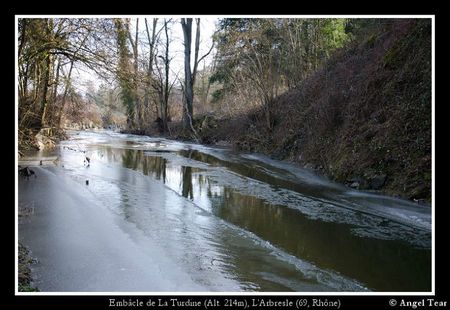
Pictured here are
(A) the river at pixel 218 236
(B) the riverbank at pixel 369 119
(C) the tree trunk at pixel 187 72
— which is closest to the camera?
(A) the river at pixel 218 236

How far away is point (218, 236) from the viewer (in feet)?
21.0

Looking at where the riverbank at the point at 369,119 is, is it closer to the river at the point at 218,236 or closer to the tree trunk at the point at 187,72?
the river at the point at 218,236

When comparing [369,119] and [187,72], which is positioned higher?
[187,72]

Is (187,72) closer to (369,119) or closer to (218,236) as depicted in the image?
(369,119)

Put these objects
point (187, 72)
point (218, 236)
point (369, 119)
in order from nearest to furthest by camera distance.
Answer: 1. point (218, 236)
2. point (369, 119)
3. point (187, 72)

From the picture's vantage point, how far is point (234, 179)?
39.7 ft

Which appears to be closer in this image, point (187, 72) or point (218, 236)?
point (218, 236)

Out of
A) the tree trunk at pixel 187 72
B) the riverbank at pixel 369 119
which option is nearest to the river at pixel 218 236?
the riverbank at pixel 369 119

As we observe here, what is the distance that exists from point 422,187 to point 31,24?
9146mm

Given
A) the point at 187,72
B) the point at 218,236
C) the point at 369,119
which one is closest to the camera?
the point at 218,236

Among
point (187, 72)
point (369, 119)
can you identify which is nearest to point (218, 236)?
point (369, 119)

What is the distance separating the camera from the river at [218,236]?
4.76m

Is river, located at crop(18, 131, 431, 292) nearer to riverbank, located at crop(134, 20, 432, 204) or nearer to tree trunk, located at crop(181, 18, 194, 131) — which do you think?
riverbank, located at crop(134, 20, 432, 204)
